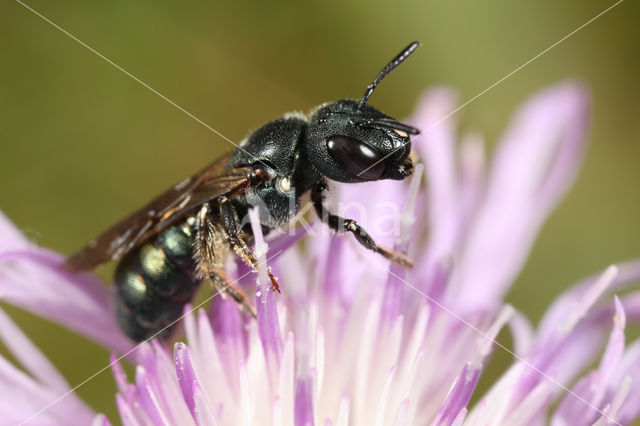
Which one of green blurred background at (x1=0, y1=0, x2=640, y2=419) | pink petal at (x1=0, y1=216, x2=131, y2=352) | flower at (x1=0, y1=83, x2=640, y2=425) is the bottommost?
flower at (x1=0, y1=83, x2=640, y2=425)

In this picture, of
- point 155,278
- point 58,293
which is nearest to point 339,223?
point 155,278

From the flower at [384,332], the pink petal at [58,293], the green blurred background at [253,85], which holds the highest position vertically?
the green blurred background at [253,85]

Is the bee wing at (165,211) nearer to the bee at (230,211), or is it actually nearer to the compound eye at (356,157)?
the bee at (230,211)

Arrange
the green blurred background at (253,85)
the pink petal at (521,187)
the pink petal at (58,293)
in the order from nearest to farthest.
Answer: the pink petal at (58,293) < the pink petal at (521,187) < the green blurred background at (253,85)

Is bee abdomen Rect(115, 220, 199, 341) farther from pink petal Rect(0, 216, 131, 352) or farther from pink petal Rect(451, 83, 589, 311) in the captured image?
pink petal Rect(451, 83, 589, 311)

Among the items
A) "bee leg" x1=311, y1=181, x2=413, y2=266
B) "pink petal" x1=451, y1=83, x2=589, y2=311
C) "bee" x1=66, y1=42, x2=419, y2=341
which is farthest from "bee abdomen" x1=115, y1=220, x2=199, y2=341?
"pink petal" x1=451, y1=83, x2=589, y2=311

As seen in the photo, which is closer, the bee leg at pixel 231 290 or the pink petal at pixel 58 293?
the bee leg at pixel 231 290

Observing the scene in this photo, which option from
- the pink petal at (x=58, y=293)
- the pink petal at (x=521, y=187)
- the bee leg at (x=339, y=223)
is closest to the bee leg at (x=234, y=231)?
the bee leg at (x=339, y=223)
